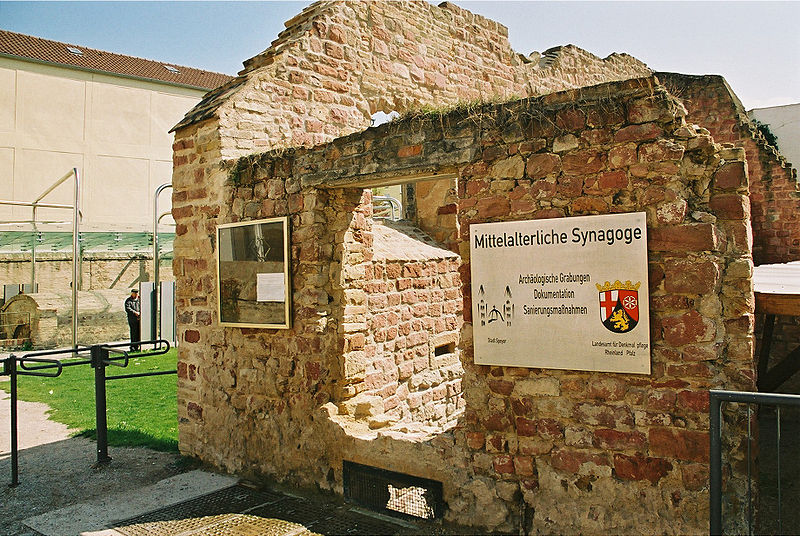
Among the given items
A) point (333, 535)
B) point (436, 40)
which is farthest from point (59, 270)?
point (333, 535)

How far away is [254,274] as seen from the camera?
6.02 meters

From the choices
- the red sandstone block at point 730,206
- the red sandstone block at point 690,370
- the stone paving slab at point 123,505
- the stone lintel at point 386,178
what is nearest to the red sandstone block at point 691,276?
the red sandstone block at point 730,206

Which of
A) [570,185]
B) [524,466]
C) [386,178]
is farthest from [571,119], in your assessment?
[524,466]

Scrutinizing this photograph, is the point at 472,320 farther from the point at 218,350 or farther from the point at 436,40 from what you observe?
the point at 436,40

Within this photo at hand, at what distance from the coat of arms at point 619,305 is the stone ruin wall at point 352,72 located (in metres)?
2.04

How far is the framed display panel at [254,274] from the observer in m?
5.82

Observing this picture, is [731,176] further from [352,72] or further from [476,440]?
[352,72]

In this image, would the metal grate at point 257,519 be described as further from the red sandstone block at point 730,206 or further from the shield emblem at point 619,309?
the red sandstone block at point 730,206

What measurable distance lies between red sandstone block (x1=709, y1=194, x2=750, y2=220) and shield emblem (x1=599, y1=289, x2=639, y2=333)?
0.68 m

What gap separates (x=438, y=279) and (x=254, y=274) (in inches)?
114

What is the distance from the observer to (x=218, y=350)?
21.0ft

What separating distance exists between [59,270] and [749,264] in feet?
76.3

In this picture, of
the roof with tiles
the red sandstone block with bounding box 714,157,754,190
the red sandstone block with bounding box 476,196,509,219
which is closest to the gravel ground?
the red sandstone block with bounding box 476,196,509,219

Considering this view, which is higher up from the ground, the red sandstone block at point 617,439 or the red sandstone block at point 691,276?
the red sandstone block at point 691,276
